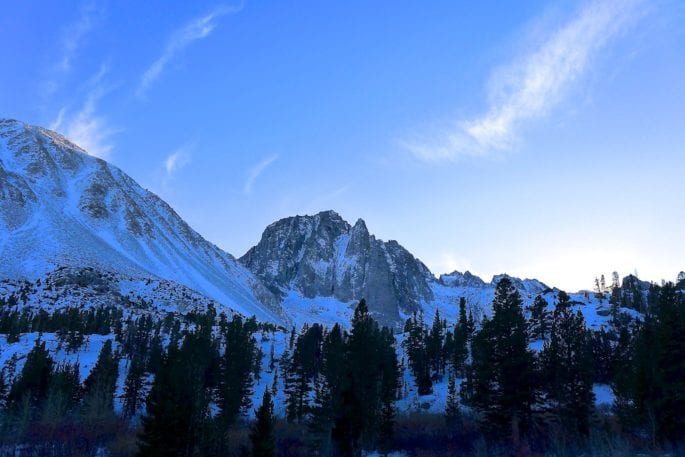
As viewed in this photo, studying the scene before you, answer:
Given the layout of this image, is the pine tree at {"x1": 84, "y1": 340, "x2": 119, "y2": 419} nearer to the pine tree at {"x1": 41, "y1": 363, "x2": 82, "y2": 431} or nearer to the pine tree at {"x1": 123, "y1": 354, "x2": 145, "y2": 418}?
the pine tree at {"x1": 41, "y1": 363, "x2": 82, "y2": 431}

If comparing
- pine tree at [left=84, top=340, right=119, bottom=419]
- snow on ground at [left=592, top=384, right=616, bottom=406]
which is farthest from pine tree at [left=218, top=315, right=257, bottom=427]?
snow on ground at [left=592, top=384, right=616, bottom=406]

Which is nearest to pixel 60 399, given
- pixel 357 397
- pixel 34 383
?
pixel 34 383

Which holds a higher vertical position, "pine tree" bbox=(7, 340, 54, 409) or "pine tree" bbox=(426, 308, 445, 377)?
"pine tree" bbox=(426, 308, 445, 377)

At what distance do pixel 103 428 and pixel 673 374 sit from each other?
176 ft

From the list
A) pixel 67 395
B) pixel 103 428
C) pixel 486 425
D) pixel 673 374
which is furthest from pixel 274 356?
pixel 673 374

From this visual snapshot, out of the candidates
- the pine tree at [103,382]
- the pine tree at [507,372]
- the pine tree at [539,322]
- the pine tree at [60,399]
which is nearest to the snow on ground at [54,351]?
the pine tree at [103,382]

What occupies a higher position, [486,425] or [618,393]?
[618,393]

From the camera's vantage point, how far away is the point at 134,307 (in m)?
164

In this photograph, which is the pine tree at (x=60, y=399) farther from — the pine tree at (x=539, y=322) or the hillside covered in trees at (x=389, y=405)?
the pine tree at (x=539, y=322)

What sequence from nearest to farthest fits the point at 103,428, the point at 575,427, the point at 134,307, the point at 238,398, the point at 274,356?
the point at 575,427, the point at 103,428, the point at 238,398, the point at 274,356, the point at 134,307

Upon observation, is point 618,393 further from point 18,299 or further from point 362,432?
point 18,299

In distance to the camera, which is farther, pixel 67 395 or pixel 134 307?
pixel 134 307

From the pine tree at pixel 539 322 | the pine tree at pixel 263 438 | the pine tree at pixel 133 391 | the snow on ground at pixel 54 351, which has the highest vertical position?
the pine tree at pixel 539 322

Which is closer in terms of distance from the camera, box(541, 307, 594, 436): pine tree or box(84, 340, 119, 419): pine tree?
box(541, 307, 594, 436): pine tree
